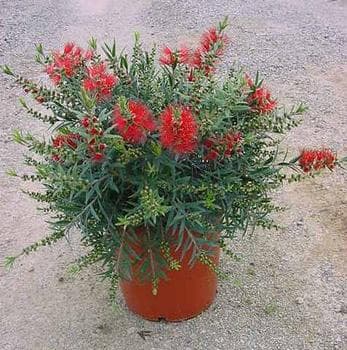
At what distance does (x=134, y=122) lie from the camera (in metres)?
1.80

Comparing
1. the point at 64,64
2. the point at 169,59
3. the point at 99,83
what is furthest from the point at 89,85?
the point at 169,59

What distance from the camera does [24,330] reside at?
2.48 meters

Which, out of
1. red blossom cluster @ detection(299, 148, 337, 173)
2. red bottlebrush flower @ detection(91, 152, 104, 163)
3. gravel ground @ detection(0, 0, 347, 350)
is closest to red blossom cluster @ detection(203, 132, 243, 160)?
red blossom cluster @ detection(299, 148, 337, 173)

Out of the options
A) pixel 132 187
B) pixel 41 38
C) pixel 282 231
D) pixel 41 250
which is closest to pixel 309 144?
pixel 282 231

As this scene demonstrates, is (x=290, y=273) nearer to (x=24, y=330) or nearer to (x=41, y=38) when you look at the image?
(x=24, y=330)

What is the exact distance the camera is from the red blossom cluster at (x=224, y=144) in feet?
6.45

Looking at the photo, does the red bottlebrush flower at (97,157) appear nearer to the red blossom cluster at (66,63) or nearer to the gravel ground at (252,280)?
the red blossom cluster at (66,63)

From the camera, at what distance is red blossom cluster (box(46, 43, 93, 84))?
2.07m

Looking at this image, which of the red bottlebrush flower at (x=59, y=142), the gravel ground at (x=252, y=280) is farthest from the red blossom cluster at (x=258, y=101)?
the gravel ground at (x=252, y=280)

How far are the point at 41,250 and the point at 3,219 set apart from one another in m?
0.39

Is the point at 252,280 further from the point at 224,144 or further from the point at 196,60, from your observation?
the point at 196,60

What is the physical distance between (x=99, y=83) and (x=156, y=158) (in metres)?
0.31

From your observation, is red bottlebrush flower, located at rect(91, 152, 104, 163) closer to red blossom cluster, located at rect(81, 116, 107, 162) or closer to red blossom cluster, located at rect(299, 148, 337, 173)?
red blossom cluster, located at rect(81, 116, 107, 162)

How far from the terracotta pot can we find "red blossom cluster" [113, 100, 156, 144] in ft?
1.84
